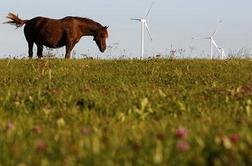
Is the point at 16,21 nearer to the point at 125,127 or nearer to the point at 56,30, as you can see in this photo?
the point at 56,30

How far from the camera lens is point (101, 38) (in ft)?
94.3

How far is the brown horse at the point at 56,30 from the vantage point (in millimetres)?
27734

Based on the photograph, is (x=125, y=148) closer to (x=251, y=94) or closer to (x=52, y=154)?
(x=52, y=154)

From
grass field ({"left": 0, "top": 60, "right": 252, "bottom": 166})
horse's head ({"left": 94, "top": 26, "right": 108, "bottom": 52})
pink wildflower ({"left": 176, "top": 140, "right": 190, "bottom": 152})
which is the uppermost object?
horse's head ({"left": 94, "top": 26, "right": 108, "bottom": 52})

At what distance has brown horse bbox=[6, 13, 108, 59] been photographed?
91.0 ft

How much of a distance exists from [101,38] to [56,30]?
2308 millimetres

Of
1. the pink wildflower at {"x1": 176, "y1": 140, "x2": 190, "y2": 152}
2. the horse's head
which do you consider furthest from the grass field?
the horse's head


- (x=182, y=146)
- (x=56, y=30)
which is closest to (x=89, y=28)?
(x=56, y=30)

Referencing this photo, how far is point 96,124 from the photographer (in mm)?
6215

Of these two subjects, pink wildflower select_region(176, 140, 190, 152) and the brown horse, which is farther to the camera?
the brown horse

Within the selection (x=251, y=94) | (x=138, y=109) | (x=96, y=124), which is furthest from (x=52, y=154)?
(x=251, y=94)

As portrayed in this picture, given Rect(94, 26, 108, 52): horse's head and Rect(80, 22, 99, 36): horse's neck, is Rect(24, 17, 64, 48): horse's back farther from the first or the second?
Rect(94, 26, 108, 52): horse's head

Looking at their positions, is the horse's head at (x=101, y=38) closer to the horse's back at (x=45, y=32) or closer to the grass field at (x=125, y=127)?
the horse's back at (x=45, y=32)

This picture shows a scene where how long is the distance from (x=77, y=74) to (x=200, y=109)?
8514mm
